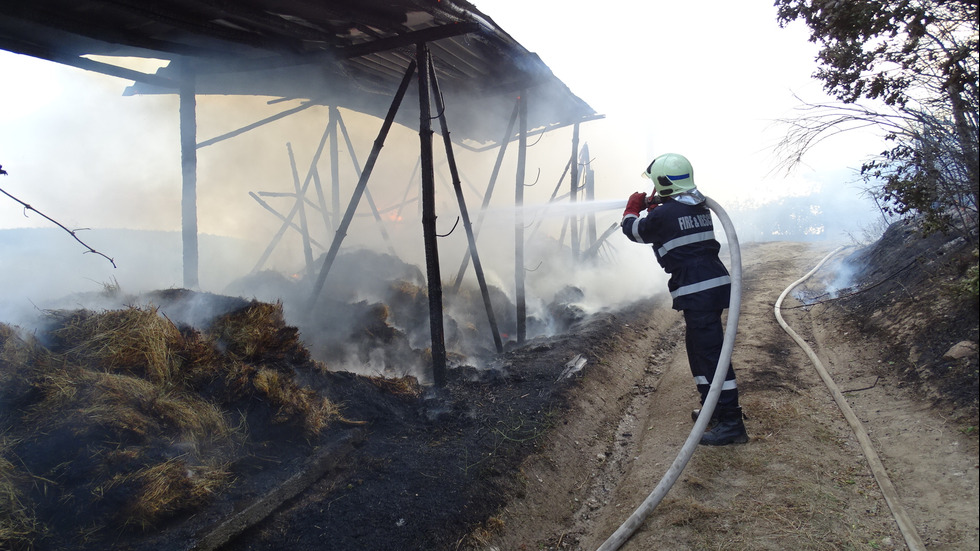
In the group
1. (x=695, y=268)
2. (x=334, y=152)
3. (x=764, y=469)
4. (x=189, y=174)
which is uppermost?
(x=334, y=152)

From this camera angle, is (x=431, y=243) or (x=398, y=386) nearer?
(x=398, y=386)

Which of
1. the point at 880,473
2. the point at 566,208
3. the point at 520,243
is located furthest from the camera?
the point at 566,208

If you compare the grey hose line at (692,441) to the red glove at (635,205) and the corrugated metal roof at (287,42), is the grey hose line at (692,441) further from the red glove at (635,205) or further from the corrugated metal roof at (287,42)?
the corrugated metal roof at (287,42)

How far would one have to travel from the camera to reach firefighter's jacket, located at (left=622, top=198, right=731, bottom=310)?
15.7 ft

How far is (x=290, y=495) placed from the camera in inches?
146

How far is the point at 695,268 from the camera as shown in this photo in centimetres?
483

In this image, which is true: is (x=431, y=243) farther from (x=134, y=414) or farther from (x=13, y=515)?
(x=13, y=515)

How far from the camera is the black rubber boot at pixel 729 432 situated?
459 centimetres

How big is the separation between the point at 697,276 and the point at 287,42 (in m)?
5.23

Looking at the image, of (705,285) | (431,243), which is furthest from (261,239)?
(705,285)

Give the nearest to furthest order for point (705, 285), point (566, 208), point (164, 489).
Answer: point (164, 489), point (705, 285), point (566, 208)

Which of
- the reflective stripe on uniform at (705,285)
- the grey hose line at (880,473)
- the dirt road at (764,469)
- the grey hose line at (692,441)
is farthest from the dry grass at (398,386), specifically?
the grey hose line at (880,473)

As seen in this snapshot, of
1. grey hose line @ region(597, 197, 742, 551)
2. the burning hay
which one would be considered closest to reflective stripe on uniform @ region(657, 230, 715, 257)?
grey hose line @ region(597, 197, 742, 551)

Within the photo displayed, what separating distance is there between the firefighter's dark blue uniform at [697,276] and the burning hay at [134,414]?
337 centimetres
